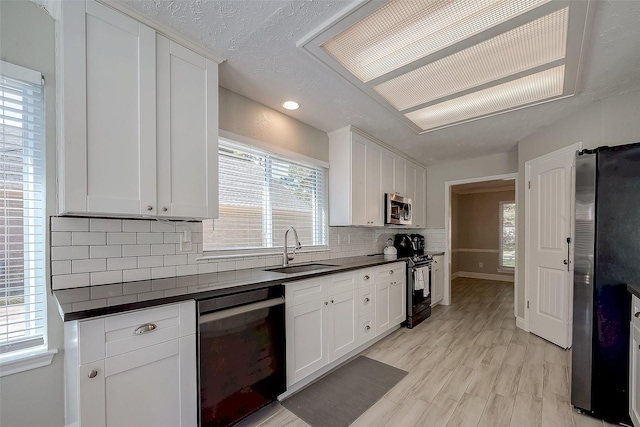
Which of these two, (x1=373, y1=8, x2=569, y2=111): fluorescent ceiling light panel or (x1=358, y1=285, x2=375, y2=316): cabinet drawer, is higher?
(x1=373, y1=8, x2=569, y2=111): fluorescent ceiling light panel

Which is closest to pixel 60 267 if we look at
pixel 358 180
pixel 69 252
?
pixel 69 252

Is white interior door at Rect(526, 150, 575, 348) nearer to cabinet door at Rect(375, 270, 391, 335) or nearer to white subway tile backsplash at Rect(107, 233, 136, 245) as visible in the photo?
cabinet door at Rect(375, 270, 391, 335)

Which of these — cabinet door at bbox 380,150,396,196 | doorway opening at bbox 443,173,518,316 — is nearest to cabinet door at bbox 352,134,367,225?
cabinet door at bbox 380,150,396,196

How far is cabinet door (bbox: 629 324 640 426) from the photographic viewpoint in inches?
60.1

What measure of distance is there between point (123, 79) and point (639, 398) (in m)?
3.33

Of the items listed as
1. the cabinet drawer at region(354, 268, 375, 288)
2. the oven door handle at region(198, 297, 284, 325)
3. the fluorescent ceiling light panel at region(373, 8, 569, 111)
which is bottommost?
the cabinet drawer at region(354, 268, 375, 288)

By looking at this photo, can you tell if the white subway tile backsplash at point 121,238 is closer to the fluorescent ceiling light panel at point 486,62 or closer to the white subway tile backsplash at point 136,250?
the white subway tile backsplash at point 136,250

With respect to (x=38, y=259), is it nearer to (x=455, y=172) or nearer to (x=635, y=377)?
(x=635, y=377)

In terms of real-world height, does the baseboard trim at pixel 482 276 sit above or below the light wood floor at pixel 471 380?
below

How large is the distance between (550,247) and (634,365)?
71.9 inches

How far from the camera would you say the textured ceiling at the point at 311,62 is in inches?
59.6

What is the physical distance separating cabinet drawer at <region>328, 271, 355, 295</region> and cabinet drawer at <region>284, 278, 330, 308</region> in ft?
0.38

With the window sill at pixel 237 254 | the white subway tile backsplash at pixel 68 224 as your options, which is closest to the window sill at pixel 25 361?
the white subway tile backsplash at pixel 68 224

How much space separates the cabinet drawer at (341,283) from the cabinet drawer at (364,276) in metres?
0.09
